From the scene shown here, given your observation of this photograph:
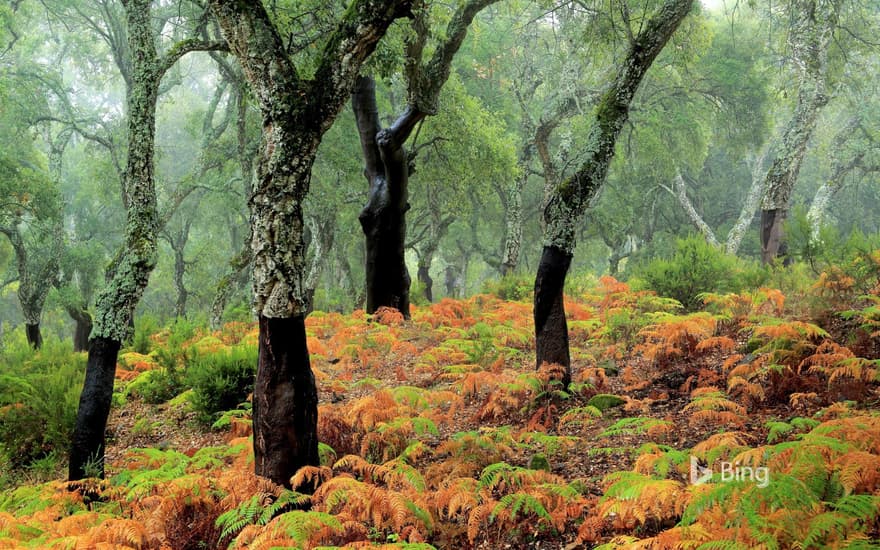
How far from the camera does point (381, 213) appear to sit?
1141cm

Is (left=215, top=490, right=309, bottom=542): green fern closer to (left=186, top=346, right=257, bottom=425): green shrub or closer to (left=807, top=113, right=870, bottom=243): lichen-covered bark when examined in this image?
(left=186, top=346, right=257, bottom=425): green shrub

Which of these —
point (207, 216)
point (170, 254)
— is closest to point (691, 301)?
point (207, 216)

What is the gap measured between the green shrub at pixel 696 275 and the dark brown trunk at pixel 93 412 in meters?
9.06

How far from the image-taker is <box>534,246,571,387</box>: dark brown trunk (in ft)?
20.9

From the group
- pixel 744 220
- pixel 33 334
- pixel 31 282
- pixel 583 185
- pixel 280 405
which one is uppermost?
pixel 744 220

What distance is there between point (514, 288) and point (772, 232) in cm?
617

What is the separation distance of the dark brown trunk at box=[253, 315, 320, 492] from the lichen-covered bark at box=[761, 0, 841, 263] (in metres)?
11.3

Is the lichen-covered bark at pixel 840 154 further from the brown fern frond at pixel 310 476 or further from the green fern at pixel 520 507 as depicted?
the brown fern frond at pixel 310 476

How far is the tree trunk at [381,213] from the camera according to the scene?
11391 millimetres

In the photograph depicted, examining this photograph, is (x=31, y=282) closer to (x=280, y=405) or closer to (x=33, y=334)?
(x=33, y=334)

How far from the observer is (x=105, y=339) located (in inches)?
187

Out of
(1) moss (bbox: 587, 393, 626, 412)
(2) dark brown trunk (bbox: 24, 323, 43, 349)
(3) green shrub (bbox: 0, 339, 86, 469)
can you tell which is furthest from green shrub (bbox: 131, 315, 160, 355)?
(1) moss (bbox: 587, 393, 626, 412)

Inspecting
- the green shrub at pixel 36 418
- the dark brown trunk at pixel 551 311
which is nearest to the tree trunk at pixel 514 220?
the dark brown trunk at pixel 551 311

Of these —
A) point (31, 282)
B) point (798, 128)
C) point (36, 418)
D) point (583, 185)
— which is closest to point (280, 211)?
point (583, 185)
